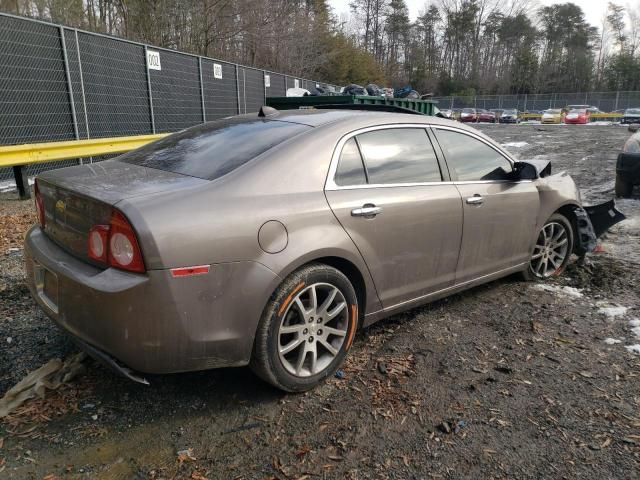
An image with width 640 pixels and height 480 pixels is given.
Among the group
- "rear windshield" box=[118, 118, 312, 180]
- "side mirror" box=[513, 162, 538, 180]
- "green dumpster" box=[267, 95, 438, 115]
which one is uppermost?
"green dumpster" box=[267, 95, 438, 115]

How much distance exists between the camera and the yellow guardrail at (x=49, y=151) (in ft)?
21.2

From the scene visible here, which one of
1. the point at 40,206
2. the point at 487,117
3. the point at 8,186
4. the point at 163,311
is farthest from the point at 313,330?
the point at 487,117

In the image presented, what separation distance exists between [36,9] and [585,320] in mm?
18727

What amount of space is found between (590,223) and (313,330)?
140 inches

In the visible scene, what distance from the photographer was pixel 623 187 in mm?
7707

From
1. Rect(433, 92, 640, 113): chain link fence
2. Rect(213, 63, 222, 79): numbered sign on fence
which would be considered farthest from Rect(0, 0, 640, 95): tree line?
Rect(213, 63, 222, 79): numbered sign on fence

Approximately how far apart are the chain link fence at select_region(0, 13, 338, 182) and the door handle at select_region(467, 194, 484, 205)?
255 inches

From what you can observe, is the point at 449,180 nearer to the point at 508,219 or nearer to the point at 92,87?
the point at 508,219

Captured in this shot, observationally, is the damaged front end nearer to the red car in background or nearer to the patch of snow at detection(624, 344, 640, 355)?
the patch of snow at detection(624, 344, 640, 355)

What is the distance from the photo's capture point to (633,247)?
19.0ft

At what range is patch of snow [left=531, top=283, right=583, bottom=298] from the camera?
14.3 ft

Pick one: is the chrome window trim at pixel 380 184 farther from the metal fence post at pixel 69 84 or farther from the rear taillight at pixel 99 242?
the metal fence post at pixel 69 84

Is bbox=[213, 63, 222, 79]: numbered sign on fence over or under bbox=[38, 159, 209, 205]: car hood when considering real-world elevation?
over

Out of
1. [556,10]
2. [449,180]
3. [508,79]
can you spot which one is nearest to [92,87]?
[449,180]
